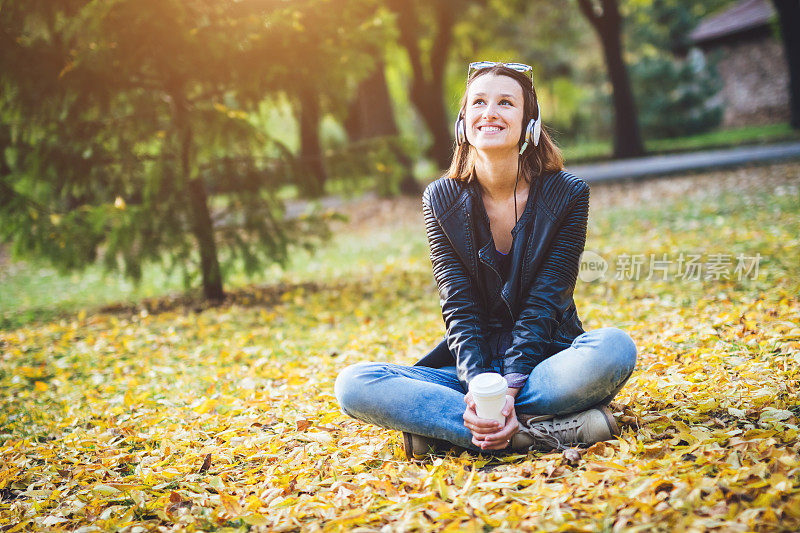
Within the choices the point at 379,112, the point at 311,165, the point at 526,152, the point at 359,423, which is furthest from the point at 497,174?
the point at 379,112

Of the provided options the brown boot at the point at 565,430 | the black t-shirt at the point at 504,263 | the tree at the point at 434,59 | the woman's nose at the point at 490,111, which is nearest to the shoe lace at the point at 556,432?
the brown boot at the point at 565,430

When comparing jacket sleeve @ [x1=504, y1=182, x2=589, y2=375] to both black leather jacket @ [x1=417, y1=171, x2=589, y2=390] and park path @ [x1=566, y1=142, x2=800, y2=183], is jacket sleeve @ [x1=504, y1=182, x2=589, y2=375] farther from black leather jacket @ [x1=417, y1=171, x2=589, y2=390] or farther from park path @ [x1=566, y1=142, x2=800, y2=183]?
park path @ [x1=566, y1=142, x2=800, y2=183]

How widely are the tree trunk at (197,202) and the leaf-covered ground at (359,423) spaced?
0.47 metres

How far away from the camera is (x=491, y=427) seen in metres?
2.55

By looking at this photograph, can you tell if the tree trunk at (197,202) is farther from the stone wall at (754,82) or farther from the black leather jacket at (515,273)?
the stone wall at (754,82)

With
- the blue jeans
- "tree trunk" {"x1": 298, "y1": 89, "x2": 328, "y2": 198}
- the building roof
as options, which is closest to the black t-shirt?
the blue jeans

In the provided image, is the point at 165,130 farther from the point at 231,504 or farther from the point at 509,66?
the point at 231,504

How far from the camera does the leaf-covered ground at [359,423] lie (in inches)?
90.6

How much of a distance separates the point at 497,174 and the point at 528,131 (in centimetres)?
24

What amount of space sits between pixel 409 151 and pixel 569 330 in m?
4.88

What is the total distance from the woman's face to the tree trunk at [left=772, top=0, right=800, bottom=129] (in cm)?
1567

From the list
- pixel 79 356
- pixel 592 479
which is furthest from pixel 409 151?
pixel 592 479

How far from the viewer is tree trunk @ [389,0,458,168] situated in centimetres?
1547

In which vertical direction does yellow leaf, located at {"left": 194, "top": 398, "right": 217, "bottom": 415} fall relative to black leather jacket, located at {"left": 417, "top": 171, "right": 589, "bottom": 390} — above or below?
below
